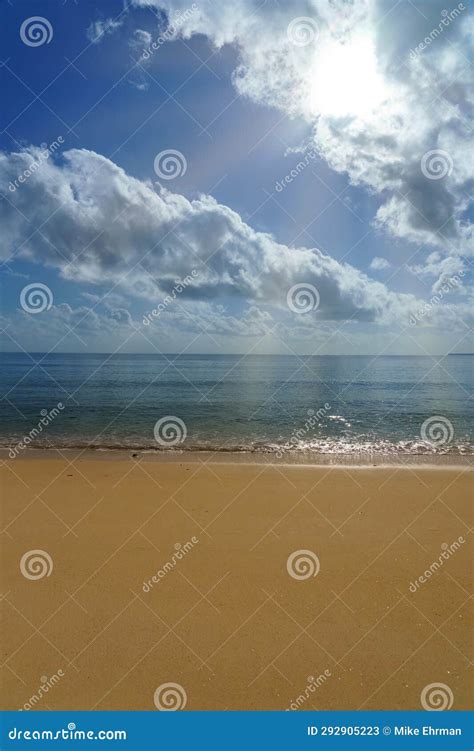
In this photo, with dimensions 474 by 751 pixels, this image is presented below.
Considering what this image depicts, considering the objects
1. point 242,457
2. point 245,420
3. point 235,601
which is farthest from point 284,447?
point 235,601

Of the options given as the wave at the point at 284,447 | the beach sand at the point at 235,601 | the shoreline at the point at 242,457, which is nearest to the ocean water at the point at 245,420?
the wave at the point at 284,447

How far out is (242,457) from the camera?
491 inches

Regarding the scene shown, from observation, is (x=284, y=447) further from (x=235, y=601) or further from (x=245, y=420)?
(x=235, y=601)

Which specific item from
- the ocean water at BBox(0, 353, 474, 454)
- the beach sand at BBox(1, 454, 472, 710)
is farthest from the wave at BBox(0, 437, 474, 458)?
the beach sand at BBox(1, 454, 472, 710)

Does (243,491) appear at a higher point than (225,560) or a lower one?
higher

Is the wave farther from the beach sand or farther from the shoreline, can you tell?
the beach sand

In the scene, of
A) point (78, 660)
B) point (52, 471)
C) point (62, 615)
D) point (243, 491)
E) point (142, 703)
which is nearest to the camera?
point (142, 703)

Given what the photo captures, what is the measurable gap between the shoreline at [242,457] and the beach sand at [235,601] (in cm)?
360

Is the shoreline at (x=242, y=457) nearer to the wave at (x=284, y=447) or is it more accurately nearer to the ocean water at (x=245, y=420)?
the wave at (x=284, y=447)

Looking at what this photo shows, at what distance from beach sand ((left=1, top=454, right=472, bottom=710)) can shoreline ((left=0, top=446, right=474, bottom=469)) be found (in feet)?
11.8

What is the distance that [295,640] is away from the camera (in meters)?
4.01

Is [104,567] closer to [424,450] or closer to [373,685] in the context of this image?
[373,685]

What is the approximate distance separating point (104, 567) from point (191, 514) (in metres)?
1.96

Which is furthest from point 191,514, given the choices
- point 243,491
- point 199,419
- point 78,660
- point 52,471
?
point 199,419
